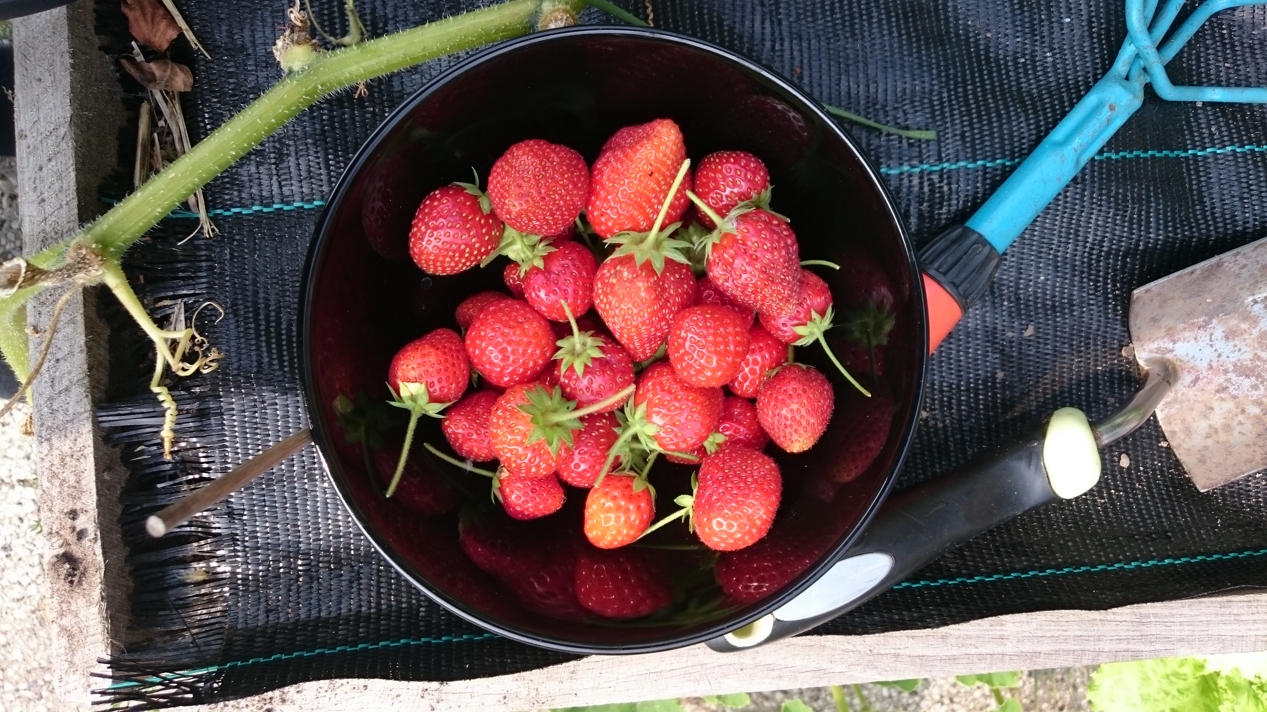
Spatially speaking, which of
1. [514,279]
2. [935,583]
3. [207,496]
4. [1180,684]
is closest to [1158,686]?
[1180,684]

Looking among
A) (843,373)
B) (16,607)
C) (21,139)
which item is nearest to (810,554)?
(843,373)

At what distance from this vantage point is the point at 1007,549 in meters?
0.99

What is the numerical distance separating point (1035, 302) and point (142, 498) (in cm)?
96

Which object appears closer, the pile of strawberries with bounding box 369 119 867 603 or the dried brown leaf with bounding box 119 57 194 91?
the pile of strawberries with bounding box 369 119 867 603

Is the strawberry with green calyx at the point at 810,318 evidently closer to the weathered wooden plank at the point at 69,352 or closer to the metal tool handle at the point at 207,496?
the metal tool handle at the point at 207,496

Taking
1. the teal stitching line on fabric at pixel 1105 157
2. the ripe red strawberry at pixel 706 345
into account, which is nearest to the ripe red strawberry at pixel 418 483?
the ripe red strawberry at pixel 706 345

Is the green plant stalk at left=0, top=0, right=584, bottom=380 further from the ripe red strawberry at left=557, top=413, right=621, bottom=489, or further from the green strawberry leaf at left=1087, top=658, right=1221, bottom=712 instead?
the green strawberry leaf at left=1087, top=658, right=1221, bottom=712

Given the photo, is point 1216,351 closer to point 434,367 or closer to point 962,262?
point 962,262

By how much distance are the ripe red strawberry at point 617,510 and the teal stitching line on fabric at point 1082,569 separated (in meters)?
0.39

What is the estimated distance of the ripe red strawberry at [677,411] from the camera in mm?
708

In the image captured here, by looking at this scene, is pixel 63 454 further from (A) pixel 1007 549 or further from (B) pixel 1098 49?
(B) pixel 1098 49

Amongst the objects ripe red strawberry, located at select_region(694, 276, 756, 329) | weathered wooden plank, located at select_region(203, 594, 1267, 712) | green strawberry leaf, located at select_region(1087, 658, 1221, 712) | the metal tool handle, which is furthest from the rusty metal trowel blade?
the metal tool handle

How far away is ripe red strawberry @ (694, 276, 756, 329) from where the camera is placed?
0.74m

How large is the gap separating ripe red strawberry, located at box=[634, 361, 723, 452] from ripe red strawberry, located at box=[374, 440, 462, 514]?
0.57ft
